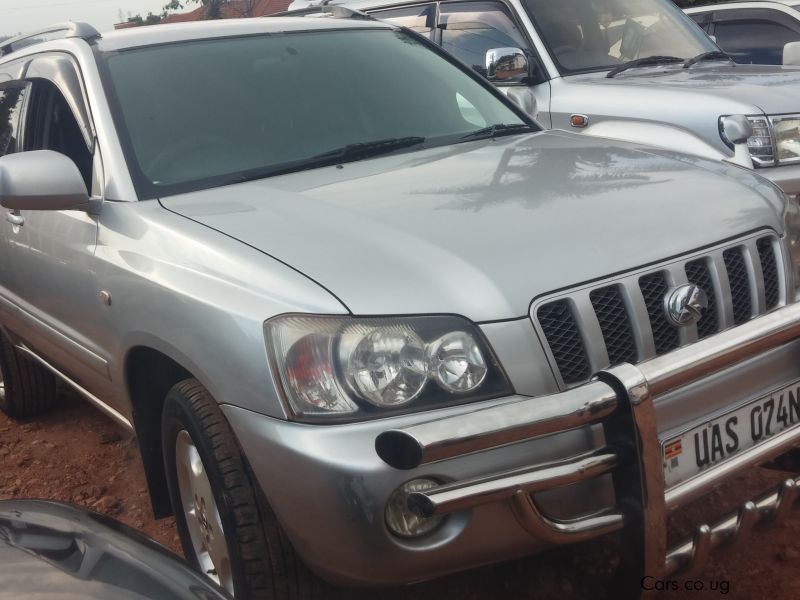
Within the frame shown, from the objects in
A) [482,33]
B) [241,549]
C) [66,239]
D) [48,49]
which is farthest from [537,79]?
[241,549]

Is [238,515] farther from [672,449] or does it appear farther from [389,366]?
[672,449]

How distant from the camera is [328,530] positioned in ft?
6.77

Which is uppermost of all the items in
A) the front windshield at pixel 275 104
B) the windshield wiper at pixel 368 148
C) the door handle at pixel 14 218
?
the front windshield at pixel 275 104

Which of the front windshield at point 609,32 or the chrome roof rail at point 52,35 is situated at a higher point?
the chrome roof rail at point 52,35

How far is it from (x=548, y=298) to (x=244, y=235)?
804 millimetres

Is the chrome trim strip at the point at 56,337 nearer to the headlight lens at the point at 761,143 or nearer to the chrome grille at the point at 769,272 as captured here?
the chrome grille at the point at 769,272

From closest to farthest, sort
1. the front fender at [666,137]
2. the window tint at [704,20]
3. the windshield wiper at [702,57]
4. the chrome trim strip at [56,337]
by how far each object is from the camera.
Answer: the chrome trim strip at [56,337], the front fender at [666,137], the windshield wiper at [702,57], the window tint at [704,20]

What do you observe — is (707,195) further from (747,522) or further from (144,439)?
(144,439)

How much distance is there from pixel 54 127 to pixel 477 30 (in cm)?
308

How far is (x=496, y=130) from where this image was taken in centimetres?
358

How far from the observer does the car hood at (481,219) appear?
2.17 metres

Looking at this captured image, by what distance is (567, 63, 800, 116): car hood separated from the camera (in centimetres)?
466

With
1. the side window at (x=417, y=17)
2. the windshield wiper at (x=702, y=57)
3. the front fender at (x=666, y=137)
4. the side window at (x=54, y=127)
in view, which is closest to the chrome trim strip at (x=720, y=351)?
the side window at (x=54, y=127)

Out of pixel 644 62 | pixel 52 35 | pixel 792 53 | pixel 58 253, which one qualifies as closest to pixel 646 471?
pixel 58 253
